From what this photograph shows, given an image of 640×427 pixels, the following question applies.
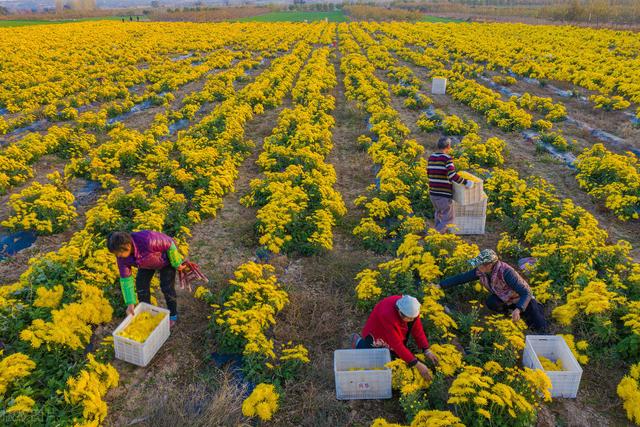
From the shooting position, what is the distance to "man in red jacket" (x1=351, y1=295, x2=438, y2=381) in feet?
13.8

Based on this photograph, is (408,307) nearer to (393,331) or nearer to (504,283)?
(393,331)

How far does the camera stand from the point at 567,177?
32.2 ft

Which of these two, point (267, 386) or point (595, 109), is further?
point (595, 109)

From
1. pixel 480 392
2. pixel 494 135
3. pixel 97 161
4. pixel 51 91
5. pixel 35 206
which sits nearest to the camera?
pixel 480 392

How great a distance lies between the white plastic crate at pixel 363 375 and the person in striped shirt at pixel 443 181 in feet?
9.97

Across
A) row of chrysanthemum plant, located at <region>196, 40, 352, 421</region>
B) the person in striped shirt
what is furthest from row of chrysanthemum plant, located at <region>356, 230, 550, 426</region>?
row of chrysanthemum plant, located at <region>196, 40, 352, 421</region>

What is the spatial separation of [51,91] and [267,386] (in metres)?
17.3

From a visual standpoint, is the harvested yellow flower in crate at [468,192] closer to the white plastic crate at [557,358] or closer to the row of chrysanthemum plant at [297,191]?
the row of chrysanthemum plant at [297,191]

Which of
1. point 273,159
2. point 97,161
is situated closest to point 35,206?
point 97,161

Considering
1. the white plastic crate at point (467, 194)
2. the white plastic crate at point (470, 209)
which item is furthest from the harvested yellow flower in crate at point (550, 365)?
the white plastic crate at point (470, 209)

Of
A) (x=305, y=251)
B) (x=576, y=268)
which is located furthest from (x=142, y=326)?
(x=576, y=268)

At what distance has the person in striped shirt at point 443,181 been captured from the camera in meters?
6.70

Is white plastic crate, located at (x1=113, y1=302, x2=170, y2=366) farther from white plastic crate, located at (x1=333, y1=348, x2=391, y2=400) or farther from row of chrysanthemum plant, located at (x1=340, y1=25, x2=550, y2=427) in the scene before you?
row of chrysanthemum plant, located at (x1=340, y1=25, x2=550, y2=427)

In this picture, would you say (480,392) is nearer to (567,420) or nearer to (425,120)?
(567,420)
